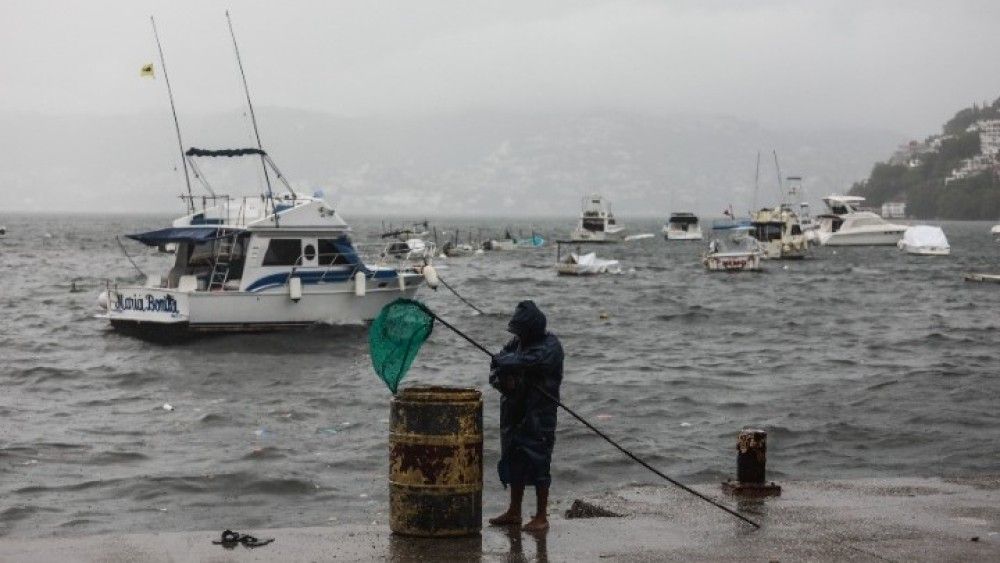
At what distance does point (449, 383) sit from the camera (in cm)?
2791

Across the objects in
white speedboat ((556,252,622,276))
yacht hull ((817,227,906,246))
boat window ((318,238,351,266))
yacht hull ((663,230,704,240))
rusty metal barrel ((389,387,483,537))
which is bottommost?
yacht hull ((663,230,704,240))

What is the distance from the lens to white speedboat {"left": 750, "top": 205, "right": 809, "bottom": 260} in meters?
87.9

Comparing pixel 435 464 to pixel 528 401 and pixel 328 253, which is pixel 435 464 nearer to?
pixel 528 401

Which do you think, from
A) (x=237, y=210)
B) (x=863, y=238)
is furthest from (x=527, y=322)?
(x=863, y=238)

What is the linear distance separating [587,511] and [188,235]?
23.2 m

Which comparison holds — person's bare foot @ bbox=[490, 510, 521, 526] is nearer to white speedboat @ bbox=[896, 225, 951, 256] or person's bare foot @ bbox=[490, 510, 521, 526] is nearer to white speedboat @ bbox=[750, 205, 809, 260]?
white speedboat @ bbox=[750, 205, 809, 260]

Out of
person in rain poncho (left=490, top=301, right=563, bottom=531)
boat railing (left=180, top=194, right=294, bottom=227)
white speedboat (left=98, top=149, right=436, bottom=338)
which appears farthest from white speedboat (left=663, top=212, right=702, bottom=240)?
person in rain poncho (left=490, top=301, right=563, bottom=531)

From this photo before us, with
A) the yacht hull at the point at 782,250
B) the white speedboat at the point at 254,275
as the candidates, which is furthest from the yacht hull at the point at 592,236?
the white speedboat at the point at 254,275

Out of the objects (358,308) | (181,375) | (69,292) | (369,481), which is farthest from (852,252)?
(369,481)

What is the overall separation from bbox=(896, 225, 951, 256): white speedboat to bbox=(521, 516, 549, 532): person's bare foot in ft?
304

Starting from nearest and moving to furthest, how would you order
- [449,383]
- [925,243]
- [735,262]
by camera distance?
[449,383], [735,262], [925,243]

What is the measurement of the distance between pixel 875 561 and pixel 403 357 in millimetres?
3816

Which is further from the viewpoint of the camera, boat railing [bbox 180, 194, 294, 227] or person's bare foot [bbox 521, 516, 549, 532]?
boat railing [bbox 180, 194, 294, 227]

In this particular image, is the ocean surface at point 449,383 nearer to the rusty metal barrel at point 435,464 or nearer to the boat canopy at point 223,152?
the rusty metal barrel at point 435,464
